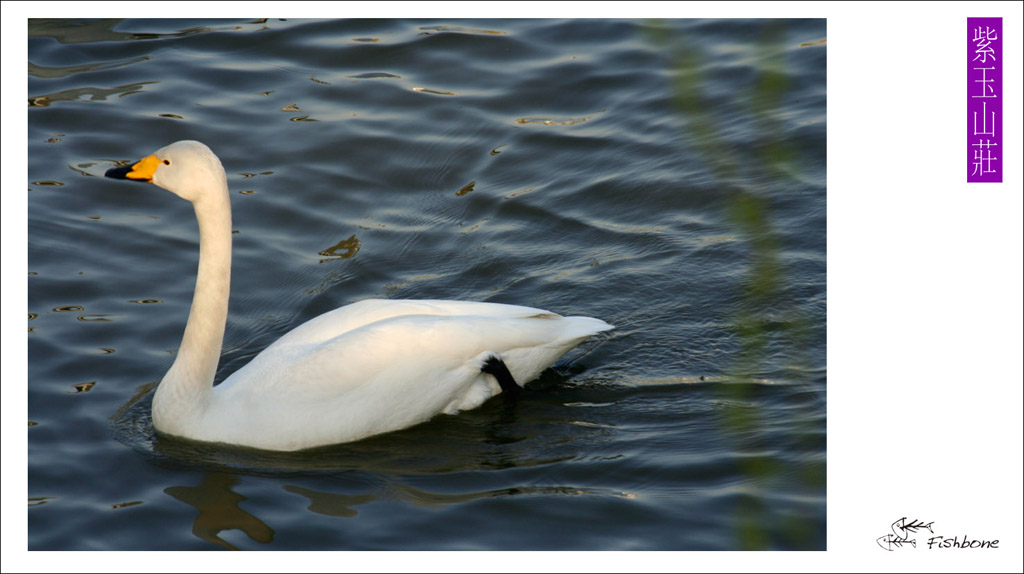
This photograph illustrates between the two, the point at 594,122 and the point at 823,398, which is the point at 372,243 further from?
the point at 823,398

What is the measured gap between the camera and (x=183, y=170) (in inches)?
211

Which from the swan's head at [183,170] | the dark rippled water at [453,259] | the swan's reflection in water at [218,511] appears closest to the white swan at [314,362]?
the swan's head at [183,170]

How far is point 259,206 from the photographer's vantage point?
858 cm

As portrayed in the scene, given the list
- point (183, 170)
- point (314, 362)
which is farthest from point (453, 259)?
point (183, 170)

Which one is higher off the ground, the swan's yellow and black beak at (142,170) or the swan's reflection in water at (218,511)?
the swan's yellow and black beak at (142,170)

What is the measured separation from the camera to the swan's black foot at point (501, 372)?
19.4 feet

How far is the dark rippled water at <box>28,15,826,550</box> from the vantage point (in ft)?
16.6

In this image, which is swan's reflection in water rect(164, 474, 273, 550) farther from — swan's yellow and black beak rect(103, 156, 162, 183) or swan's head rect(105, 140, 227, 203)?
swan's yellow and black beak rect(103, 156, 162, 183)

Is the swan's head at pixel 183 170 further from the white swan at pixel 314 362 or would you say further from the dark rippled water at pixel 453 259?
the dark rippled water at pixel 453 259

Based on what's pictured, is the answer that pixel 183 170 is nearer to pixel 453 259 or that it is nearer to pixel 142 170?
pixel 142 170

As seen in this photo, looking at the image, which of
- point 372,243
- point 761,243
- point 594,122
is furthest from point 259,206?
point 761,243

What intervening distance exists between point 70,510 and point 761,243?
15.4 ft

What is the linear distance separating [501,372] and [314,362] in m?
1.01

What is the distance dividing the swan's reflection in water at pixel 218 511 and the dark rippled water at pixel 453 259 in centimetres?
1
